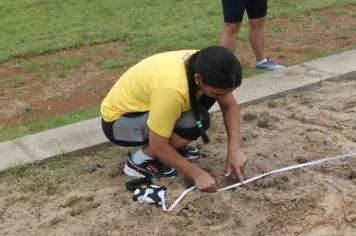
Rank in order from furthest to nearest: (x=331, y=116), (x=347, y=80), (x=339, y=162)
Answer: (x=347, y=80) < (x=331, y=116) < (x=339, y=162)


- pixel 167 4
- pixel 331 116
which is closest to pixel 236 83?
pixel 331 116

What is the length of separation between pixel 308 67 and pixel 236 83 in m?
2.67

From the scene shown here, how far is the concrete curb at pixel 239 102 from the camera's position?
387 centimetres

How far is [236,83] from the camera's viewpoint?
277 cm

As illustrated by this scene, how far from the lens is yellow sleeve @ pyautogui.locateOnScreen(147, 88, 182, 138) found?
2869 millimetres

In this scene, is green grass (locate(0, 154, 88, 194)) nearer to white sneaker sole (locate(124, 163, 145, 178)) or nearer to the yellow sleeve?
white sneaker sole (locate(124, 163, 145, 178))

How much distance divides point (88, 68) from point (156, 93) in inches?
132

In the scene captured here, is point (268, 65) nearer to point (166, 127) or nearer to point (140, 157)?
point (140, 157)

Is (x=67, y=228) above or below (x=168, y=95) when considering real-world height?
below

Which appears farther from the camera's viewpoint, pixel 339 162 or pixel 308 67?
pixel 308 67

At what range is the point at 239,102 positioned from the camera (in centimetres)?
451

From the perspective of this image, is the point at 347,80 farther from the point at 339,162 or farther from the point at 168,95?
the point at 168,95

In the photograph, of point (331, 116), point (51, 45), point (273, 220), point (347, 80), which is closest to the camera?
point (273, 220)

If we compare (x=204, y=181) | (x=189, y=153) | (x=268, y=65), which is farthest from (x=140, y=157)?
(x=268, y=65)
